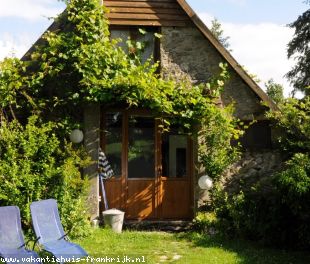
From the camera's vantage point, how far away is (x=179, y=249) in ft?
27.7

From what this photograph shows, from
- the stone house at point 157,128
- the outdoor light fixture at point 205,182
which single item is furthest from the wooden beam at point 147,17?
the outdoor light fixture at point 205,182

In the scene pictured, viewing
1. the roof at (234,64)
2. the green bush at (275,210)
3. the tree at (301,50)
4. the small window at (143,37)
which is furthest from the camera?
the tree at (301,50)

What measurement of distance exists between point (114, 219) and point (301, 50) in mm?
15968

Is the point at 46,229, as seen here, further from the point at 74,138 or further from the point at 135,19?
the point at 135,19

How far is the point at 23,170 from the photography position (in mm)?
8781

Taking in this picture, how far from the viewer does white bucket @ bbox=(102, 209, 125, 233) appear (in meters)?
9.73

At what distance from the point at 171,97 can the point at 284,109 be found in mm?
2838

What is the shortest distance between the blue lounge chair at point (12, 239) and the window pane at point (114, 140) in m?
4.20

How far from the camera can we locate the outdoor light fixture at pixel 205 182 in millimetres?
10159

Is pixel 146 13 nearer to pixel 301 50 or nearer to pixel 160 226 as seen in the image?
pixel 160 226

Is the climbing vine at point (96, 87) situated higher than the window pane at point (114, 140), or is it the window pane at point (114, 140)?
the climbing vine at point (96, 87)

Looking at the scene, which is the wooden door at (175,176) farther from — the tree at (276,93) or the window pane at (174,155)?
the tree at (276,93)

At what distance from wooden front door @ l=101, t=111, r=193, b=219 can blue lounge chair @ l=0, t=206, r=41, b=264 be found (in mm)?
4104

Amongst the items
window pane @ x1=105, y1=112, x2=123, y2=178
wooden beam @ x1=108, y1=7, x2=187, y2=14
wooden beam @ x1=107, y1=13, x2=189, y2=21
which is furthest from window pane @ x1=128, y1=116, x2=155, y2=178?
wooden beam @ x1=108, y1=7, x2=187, y2=14
